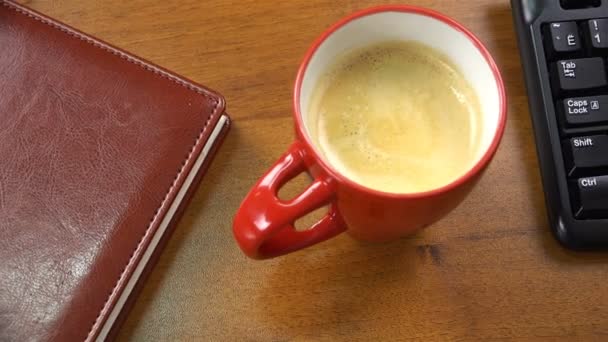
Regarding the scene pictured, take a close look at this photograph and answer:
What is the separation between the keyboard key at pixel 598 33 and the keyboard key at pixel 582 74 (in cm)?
1

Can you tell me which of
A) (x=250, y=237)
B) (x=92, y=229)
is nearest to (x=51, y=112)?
(x=92, y=229)

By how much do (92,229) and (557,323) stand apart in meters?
0.35

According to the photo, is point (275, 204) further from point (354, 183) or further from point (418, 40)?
point (418, 40)

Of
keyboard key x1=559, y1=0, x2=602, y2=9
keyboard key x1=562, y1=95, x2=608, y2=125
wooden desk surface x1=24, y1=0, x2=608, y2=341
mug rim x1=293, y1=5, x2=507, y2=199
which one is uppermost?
mug rim x1=293, y1=5, x2=507, y2=199

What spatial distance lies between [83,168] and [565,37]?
1.25ft

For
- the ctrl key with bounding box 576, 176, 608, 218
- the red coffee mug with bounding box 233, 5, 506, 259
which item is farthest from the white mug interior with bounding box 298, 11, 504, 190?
the ctrl key with bounding box 576, 176, 608, 218

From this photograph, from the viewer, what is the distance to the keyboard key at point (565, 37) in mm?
469

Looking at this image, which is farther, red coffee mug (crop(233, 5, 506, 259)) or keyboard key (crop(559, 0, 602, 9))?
keyboard key (crop(559, 0, 602, 9))

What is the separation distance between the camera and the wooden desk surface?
17.7 inches

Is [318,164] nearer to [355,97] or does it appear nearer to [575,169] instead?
[355,97]

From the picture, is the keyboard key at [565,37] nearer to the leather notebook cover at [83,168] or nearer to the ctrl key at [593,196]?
the ctrl key at [593,196]

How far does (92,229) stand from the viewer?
461 mm

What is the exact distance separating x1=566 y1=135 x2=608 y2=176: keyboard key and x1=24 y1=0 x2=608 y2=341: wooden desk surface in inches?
1.5

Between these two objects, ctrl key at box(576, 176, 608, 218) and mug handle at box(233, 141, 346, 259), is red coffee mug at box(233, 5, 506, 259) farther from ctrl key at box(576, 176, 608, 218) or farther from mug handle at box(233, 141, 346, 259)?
ctrl key at box(576, 176, 608, 218)
